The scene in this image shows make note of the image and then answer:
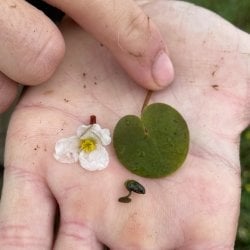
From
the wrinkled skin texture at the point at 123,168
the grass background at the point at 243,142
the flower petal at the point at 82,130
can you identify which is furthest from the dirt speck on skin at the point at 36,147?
the grass background at the point at 243,142

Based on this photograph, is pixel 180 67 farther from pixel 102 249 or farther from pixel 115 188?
pixel 102 249

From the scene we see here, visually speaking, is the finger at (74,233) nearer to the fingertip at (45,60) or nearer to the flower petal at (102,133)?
the flower petal at (102,133)

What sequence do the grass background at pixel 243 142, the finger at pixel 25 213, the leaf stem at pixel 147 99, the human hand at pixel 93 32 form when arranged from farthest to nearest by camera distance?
the grass background at pixel 243 142 → the leaf stem at pixel 147 99 → the human hand at pixel 93 32 → the finger at pixel 25 213

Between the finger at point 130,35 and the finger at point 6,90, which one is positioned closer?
the finger at point 130,35

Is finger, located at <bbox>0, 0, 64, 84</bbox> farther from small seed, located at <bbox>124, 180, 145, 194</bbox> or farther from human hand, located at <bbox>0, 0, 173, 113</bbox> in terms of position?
small seed, located at <bbox>124, 180, 145, 194</bbox>

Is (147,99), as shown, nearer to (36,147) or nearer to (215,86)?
(215,86)

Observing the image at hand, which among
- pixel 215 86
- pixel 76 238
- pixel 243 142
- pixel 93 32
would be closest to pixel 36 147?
pixel 76 238
